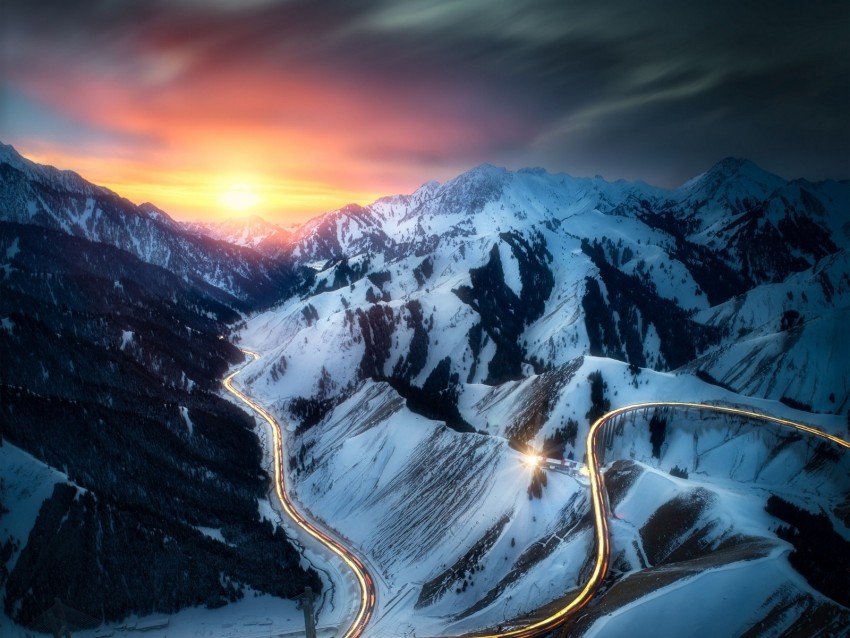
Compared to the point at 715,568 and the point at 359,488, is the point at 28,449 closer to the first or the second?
the point at 359,488

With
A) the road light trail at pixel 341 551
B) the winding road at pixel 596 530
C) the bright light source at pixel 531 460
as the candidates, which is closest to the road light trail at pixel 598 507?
the winding road at pixel 596 530

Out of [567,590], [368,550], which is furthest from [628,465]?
[368,550]

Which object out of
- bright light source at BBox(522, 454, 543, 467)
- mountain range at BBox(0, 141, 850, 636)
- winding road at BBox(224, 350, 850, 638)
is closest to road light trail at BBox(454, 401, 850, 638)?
winding road at BBox(224, 350, 850, 638)

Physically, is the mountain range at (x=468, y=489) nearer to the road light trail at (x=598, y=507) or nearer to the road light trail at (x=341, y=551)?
the road light trail at (x=598, y=507)

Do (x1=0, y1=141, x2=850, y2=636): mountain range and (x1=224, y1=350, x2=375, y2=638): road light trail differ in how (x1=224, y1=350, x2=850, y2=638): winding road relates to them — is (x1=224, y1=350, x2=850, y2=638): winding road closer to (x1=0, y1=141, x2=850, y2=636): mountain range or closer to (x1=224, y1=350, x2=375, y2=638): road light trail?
(x1=224, y1=350, x2=375, y2=638): road light trail

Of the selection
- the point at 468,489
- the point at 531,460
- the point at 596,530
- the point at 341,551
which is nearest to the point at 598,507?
the point at 596,530
